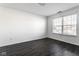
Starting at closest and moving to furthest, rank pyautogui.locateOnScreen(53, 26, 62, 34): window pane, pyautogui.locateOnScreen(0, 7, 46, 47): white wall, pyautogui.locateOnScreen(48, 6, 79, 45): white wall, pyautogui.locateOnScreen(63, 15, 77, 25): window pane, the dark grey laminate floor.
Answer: the dark grey laminate floor
pyautogui.locateOnScreen(0, 7, 46, 47): white wall
pyautogui.locateOnScreen(48, 6, 79, 45): white wall
pyautogui.locateOnScreen(63, 15, 77, 25): window pane
pyautogui.locateOnScreen(53, 26, 62, 34): window pane

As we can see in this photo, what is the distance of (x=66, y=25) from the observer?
433cm

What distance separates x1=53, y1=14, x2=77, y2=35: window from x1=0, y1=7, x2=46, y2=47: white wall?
1.60 meters

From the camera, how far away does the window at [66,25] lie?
3.87 meters

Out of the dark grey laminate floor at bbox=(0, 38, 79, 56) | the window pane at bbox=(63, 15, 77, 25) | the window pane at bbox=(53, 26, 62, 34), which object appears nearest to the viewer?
the dark grey laminate floor at bbox=(0, 38, 79, 56)

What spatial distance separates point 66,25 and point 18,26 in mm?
3627

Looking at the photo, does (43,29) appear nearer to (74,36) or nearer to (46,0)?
(74,36)

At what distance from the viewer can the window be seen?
152 inches

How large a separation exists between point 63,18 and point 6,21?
419 cm

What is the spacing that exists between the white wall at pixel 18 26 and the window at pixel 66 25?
160 centimetres

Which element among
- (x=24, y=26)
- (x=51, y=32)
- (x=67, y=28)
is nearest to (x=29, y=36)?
(x=24, y=26)

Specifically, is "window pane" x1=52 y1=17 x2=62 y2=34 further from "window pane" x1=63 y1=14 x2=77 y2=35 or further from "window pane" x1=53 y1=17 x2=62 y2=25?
"window pane" x1=63 y1=14 x2=77 y2=35


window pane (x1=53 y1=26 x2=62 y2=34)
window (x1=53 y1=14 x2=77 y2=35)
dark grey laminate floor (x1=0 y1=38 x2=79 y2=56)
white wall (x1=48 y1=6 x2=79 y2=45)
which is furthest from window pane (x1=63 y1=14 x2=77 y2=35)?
dark grey laminate floor (x1=0 y1=38 x2=79 y2=56)

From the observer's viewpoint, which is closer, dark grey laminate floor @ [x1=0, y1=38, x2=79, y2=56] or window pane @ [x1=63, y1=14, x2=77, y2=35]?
dark grey laminate floor @ [x1=0, y1=38, x2=79, y2=56]

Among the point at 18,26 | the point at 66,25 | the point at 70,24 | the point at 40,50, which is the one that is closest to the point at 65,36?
the point at 66,25
